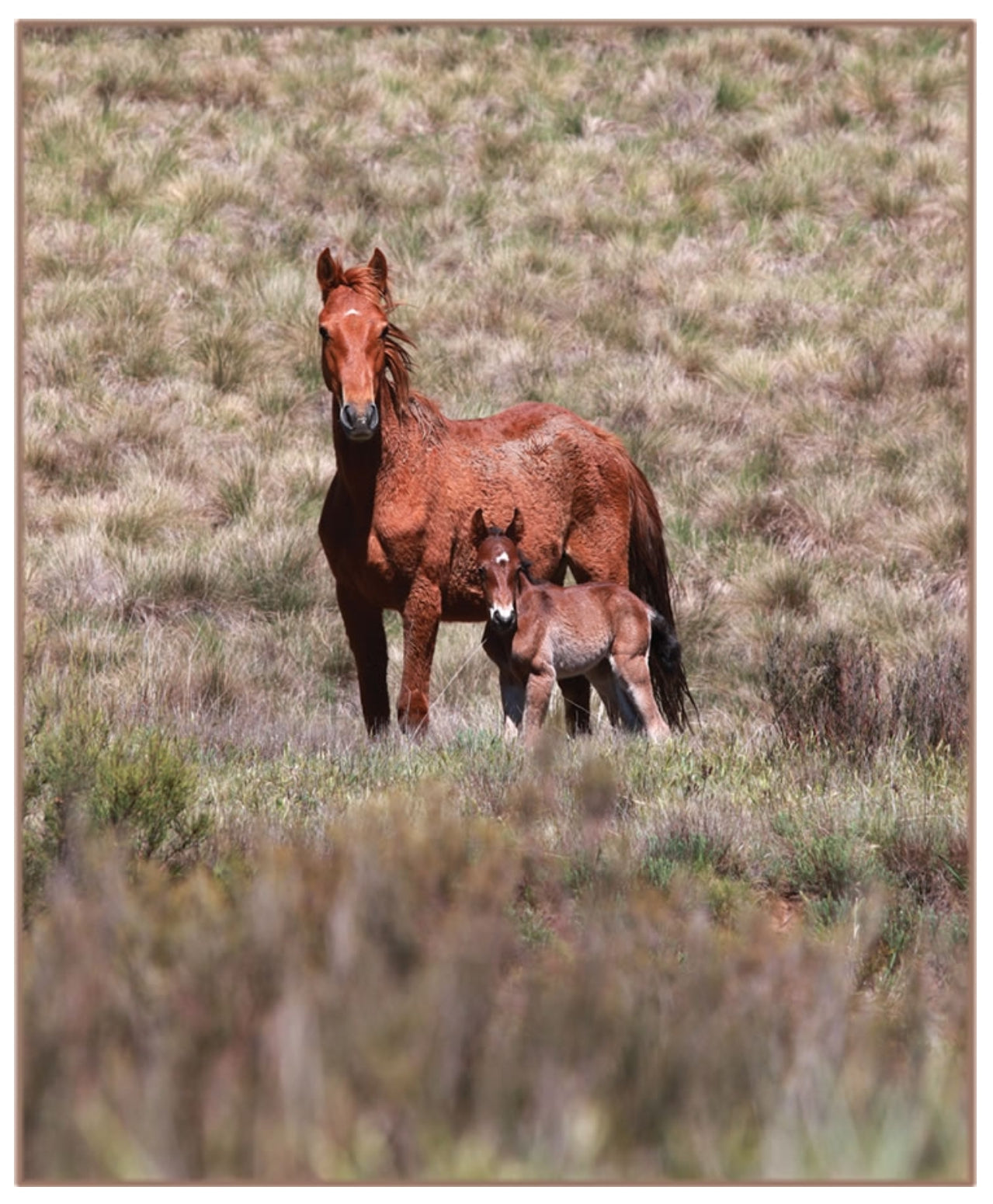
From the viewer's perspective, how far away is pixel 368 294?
24.8 feet

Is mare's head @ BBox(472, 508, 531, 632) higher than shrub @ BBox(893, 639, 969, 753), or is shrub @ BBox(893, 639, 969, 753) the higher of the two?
mare's head @ BBox(472, 508, 531, 632)

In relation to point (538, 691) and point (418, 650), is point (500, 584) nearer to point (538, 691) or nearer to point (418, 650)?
point (418, 650)

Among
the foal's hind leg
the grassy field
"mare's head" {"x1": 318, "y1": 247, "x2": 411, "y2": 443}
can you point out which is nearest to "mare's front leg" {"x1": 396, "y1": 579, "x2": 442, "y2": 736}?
the grassy field

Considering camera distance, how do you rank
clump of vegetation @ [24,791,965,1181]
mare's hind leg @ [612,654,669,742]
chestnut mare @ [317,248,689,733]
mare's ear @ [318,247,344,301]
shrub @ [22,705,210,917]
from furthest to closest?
mare's hind leg @ [612,654,669,742], mare's ear @ [318,247,344,301], chestnut mare @ [317,248,689,733], shrub @ [22,705,210,917], clump of vegetation @ [24,791,965,1181]

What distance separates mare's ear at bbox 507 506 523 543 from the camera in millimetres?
8273

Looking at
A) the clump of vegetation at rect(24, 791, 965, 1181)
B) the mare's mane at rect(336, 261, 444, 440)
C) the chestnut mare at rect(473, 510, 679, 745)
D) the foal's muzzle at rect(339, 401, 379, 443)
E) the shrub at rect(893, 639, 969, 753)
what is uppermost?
the mare's mane at rect(336, 261, 444, 440)

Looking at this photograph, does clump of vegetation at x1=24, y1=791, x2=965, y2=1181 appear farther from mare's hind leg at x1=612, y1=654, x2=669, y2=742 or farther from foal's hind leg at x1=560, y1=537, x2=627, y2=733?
foal's hind leg at x1=560, y1=537, x2=627, y2=733

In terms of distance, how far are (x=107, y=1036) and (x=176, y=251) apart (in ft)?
50.6

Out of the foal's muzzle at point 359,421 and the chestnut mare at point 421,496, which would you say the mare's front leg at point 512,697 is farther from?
the foal's muzzle at point 359,421

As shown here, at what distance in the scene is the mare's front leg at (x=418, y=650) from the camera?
307 inches

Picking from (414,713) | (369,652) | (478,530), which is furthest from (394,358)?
(414,713)

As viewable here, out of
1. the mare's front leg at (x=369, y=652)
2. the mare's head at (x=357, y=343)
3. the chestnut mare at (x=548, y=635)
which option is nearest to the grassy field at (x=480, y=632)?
the mare's front leg at (x=369, y=652)

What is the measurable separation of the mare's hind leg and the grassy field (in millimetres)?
474

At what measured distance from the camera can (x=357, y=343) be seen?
7289 mm
